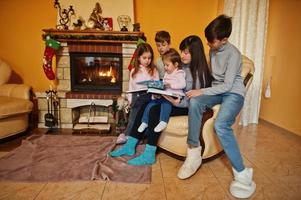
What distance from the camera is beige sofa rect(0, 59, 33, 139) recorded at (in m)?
2.06

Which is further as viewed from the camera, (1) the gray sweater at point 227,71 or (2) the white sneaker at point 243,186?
(1) the gray sweater at point 227,71

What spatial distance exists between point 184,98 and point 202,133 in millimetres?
309

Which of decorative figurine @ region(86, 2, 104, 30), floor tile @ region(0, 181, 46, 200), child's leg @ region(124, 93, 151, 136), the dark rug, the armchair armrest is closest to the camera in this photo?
floor tile @ region(0, 181, 46, 200)

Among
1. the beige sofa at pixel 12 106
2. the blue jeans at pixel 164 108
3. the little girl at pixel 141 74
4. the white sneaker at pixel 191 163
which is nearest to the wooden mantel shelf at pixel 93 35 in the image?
the little girl at pixel 141 74

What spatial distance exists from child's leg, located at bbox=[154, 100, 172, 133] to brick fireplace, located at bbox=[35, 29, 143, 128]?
3.24 feet

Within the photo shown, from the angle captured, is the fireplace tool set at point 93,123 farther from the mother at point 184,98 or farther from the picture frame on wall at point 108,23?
the picture frame on wall at point 108,23

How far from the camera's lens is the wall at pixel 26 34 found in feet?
9.48

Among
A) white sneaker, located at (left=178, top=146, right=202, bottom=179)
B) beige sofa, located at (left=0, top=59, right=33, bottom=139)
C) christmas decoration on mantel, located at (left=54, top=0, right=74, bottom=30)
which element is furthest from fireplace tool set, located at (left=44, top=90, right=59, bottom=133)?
white sneaker, located at (left=178, top=146, right=202, bottom=179)

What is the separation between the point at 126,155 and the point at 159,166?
324mm

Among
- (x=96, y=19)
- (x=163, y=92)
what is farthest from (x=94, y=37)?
(x=163, y=92)

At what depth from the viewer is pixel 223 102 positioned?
4.91 ft

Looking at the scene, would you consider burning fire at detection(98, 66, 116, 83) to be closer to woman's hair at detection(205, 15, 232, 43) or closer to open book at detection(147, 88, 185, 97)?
open book at detection(147, 88, 185, 97)

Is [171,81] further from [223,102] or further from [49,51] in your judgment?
[49,51]

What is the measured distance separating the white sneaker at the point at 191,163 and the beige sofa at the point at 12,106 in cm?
172
